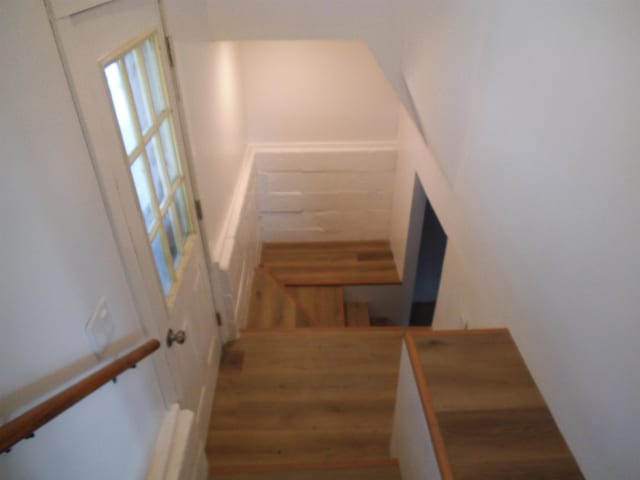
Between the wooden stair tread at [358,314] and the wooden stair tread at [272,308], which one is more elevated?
the wooden stair tread at [272,308]

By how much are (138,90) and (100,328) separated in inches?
39.2

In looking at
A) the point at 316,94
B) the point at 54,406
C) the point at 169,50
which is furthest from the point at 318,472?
the point at 316,94

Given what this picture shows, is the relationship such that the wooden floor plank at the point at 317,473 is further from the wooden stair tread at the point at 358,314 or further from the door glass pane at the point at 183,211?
the wooden stair tread at the point at 358,314

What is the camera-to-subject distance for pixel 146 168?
1.74m

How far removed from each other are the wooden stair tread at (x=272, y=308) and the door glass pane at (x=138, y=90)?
2217 mm

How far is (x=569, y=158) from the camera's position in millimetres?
1292

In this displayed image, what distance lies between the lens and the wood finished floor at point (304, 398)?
2.46 metres

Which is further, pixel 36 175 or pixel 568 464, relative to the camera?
pixel 568 464

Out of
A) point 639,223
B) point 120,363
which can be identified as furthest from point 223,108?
point 639,223

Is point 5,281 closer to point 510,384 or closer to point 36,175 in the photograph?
point 36,175

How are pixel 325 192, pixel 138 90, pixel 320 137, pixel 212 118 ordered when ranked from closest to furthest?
1. pixel 138 90
2. pixel 212 118
3. pixel 320 137
4. pixel 325 192

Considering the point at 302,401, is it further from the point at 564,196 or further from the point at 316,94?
the point at 316,94

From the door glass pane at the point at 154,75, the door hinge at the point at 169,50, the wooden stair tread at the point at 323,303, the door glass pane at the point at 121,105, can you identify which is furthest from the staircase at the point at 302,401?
the door hinge at the point at 169,50

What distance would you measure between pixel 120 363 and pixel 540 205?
4.66 ft
